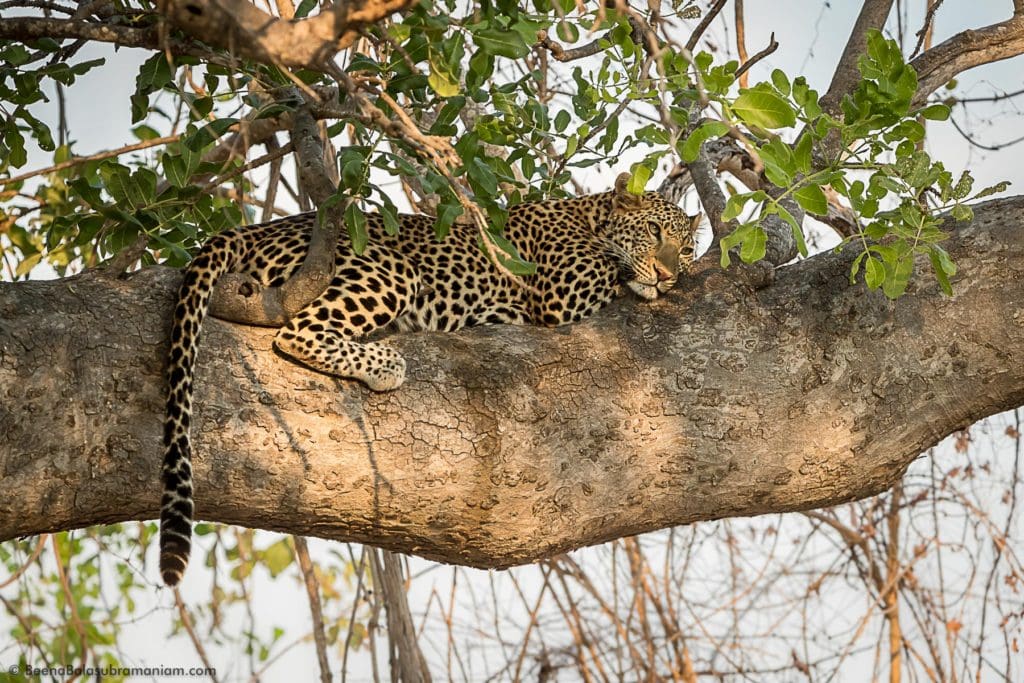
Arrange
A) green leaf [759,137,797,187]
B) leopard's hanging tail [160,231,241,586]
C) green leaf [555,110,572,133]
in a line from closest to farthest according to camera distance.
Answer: green leaf [759,137,797,187] → leopard's hanging tail [160,231,241,586] → green leaf [555,110,572,133]

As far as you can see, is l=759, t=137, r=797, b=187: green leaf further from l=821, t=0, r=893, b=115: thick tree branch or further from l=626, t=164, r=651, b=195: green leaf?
l=821, t=0, r=893, b=115: thick tree branch

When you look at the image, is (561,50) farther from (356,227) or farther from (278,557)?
(278,557)

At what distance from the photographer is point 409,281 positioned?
16.3 feet

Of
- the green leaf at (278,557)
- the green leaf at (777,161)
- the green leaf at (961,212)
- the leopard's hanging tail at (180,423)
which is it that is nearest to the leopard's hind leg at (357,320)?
the leopard's hanging tail at (180,423)

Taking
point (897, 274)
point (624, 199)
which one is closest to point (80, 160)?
point (897, 274)

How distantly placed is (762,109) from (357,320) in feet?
6.45

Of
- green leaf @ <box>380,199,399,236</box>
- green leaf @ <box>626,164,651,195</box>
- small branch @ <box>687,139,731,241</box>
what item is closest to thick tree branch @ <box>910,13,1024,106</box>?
small branch @ <box>687,139,731,241</box>

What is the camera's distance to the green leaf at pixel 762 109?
120 inches

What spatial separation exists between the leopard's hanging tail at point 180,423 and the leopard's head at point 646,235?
197 cm

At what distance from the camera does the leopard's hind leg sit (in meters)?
4.11

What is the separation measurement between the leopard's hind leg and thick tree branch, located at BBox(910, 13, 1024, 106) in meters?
2.54

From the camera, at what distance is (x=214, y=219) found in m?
5.09

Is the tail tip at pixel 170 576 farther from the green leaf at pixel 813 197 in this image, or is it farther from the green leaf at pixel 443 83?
the green leaf at pixel 813 197

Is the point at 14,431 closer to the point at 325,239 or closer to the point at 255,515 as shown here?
the point at 255,515
